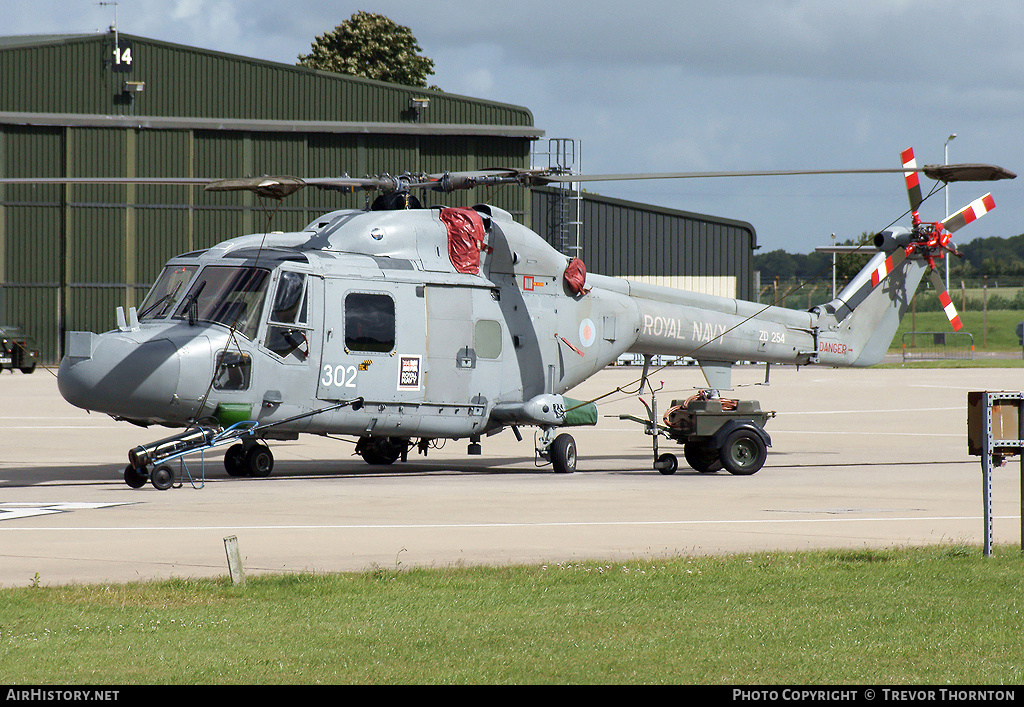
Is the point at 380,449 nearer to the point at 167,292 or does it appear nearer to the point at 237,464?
the point at 237,464

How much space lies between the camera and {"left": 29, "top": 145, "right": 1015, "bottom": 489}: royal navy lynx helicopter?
48.3 feet

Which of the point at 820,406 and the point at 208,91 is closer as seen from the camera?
the point at 820,406

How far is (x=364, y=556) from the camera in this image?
32.8ft

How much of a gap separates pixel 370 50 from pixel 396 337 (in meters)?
51.6

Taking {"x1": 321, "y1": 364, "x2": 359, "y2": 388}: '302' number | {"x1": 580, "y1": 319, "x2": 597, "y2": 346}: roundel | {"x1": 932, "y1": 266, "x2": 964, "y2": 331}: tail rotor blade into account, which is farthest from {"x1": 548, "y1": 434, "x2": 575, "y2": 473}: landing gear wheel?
{"x1": 932, "y1": 266, "x2": 964, "y2": 331}: tail rotor blade

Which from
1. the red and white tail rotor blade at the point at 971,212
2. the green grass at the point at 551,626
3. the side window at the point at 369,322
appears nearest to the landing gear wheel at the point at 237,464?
the side window at the point at 369,322

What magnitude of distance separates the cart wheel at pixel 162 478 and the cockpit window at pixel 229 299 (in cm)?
195

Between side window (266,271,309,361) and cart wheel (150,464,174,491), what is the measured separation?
204 centimetres

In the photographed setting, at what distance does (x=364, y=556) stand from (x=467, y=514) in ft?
9.27

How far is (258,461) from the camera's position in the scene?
1706cm

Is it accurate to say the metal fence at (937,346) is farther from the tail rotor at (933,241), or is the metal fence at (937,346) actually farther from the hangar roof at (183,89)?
the tail rotor at (933,241)

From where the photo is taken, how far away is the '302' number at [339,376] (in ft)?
52.5

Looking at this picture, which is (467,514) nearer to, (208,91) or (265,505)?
(265,505)

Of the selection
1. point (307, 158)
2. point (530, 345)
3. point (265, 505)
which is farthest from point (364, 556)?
point (307, 158)
